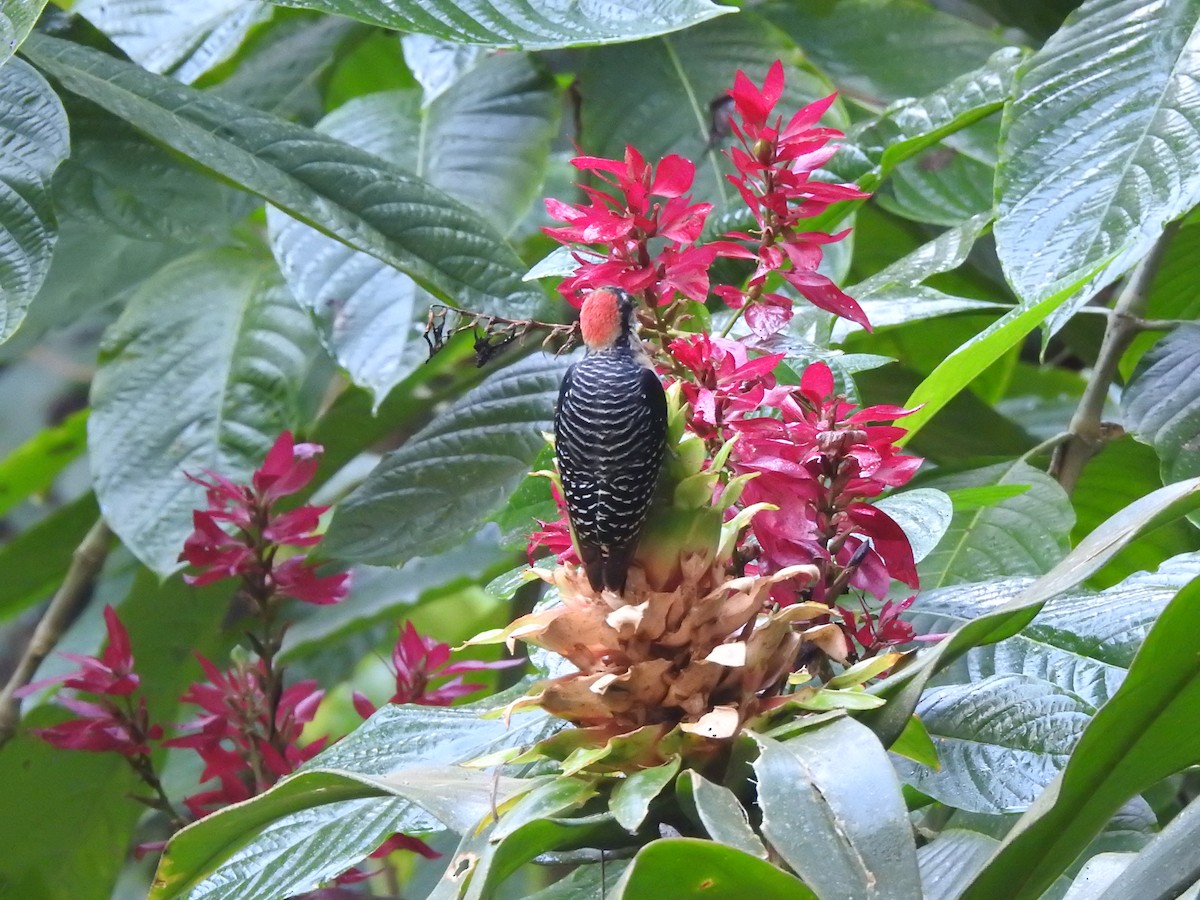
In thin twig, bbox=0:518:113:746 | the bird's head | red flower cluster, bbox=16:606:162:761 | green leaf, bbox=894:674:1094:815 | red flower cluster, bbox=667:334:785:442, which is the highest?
the bird's head

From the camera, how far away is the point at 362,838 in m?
0.61

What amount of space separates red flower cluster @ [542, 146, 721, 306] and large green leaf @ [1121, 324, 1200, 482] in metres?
0.43

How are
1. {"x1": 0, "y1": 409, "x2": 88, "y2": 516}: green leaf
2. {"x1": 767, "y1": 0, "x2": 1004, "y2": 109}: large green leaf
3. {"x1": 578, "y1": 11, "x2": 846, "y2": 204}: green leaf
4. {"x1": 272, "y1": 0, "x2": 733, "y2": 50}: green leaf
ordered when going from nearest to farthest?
1. {"x1": 272, "y1": 0, "x2": 733, "y2": 50}: green leaf
2. {"x1": 578, "y1": 11, "x2": 846, "y2": 204}: green leaf
3. {"x1": 767, "y1": 0, "x2": 1004, "y2": 109}: large green leaf
4. {"x1": 0, "y1": 409, "x2": 88, "y2": 516}: green leaf

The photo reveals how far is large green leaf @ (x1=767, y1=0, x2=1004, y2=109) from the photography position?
4.35ft

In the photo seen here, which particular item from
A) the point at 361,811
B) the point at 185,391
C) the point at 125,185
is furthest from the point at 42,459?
the point at 361,811

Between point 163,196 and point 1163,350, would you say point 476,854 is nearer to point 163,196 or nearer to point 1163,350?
point 1163,350

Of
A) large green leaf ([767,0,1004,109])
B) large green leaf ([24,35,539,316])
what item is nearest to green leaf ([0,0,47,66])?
large green leaf ([24,35,539,316])

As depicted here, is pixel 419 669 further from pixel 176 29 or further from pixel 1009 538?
pixel 176 29

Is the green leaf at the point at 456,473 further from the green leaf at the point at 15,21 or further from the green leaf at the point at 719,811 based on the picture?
the green leaf at the point at 719,811

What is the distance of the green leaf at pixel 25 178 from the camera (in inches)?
30.2

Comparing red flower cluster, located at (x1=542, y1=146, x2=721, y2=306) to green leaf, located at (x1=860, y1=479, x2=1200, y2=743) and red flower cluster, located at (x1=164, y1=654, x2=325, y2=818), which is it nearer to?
green leaf, located at (x1=860, y1=479, x2=1200, y2=743)

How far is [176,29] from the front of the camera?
1.30m

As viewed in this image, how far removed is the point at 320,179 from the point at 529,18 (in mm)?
203

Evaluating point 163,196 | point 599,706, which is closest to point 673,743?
point 599,706
